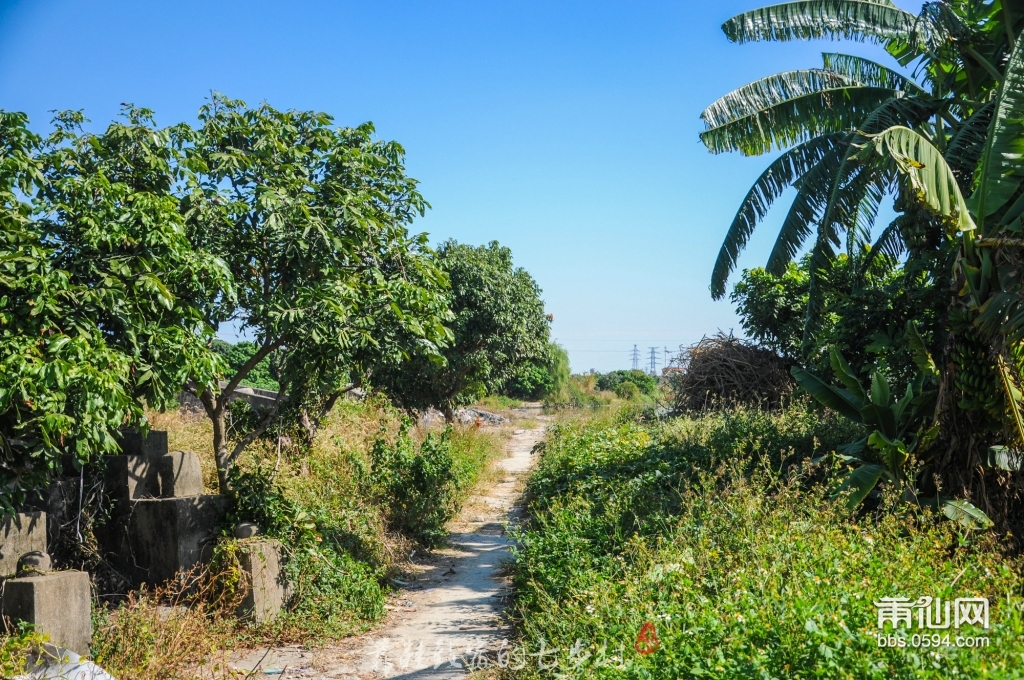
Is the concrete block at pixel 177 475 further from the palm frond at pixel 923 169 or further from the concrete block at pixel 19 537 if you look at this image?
the palm frond at pixel 923 169

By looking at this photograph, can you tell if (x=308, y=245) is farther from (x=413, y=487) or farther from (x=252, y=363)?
(x=413, y=487)

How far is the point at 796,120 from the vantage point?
35.5 feet

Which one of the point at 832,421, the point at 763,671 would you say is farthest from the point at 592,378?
A: the point at 763,671

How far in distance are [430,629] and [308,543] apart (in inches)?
60.3

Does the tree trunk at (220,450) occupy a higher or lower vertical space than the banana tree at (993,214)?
lower

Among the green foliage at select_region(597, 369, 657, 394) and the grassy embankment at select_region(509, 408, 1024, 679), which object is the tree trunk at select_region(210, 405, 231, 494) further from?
the green foliage at select_region(597, 369, 657, 394)

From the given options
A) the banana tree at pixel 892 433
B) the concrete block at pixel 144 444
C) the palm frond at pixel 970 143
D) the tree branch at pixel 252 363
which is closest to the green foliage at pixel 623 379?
the banana tree at pixel 892 433

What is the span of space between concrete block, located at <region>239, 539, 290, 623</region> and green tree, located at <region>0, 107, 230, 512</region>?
1815mm

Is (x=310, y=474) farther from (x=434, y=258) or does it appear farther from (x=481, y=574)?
(x=434, y=258)

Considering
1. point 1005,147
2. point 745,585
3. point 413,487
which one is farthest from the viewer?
point 413,487

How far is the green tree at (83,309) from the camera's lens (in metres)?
5.01

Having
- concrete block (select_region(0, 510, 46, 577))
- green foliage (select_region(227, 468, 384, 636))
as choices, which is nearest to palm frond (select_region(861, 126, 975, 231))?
green foliage (select_region(227, 468, 384, 636))

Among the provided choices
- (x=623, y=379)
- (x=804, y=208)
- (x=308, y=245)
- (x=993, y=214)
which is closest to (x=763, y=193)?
(x=804, y=208)

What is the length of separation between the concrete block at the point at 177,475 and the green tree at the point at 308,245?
0.30 metres
